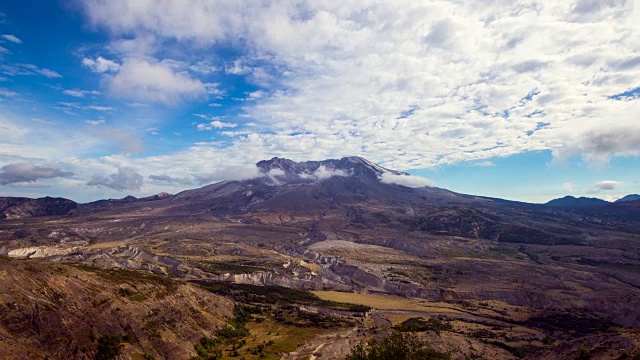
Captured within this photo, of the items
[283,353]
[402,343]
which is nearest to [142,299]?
[283,353]

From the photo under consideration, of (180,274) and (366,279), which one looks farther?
(366,279)

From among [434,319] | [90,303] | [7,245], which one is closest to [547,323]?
[434,319]

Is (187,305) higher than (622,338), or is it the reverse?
(622,338)

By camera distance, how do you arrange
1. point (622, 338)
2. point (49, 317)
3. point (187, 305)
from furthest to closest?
1. point (187, 305)
2. point (49, 317)
3. point (622, 338)

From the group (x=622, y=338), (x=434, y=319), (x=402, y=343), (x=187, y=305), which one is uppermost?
(x=622, y=338)

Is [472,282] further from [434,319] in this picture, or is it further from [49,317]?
[49,317]

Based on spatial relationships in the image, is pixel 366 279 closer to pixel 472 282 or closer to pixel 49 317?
pixel 472 282

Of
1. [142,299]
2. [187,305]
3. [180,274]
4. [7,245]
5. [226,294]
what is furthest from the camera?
[7,245]

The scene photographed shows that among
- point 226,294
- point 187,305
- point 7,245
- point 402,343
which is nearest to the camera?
point 402,343

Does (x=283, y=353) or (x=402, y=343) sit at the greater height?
(x=402, y=343)
